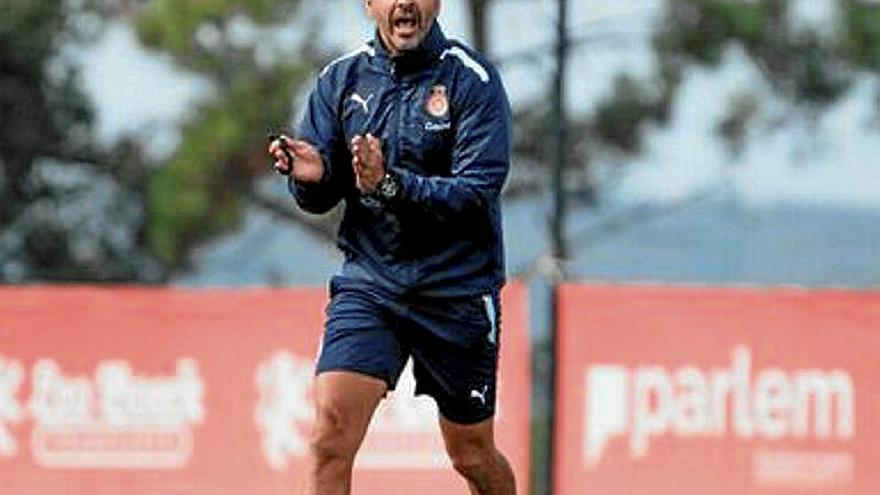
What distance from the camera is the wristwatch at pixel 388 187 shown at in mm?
9078

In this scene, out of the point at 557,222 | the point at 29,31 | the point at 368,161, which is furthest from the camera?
the point at 29,31

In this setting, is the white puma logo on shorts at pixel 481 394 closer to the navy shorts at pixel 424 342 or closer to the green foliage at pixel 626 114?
the navy shorts at pixel 424 342

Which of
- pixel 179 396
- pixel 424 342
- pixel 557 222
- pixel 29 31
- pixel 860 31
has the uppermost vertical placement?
pixel 860 31

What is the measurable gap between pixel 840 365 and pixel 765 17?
953cm

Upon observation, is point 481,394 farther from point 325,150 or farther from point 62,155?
point 62,155

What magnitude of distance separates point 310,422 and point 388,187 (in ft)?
22.1

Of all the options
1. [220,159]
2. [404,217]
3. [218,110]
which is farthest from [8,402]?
[218,110]

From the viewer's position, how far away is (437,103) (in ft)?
30.9

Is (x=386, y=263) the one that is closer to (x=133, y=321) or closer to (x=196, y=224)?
(x=133, y=321)

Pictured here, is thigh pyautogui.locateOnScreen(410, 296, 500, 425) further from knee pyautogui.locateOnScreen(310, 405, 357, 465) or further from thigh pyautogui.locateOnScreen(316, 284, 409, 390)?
knee pyautogui.locateOnScreen(310, 405, 357, 465)

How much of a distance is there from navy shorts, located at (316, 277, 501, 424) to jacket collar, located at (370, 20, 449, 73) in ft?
2.25

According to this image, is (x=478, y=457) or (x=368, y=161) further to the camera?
(x=478, y=457)

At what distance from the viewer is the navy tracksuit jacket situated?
9.38 meters

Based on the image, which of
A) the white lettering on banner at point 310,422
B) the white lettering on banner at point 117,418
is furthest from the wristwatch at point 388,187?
the white lettering on banner at point 117,418
